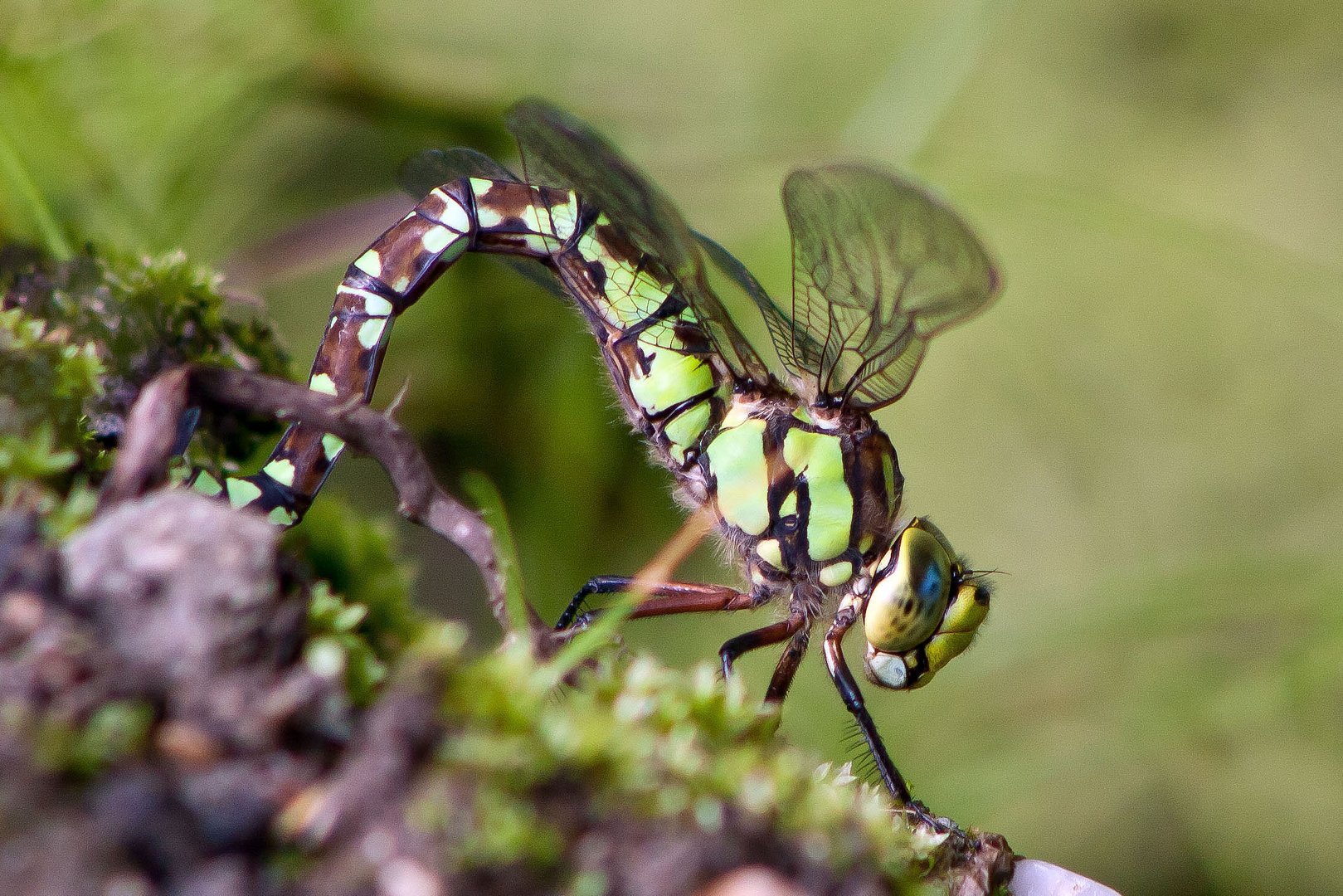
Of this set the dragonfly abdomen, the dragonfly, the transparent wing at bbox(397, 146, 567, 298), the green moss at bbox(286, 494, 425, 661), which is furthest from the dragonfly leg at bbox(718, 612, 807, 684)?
the transparent wing at bbox(397, 146, 567, 298)

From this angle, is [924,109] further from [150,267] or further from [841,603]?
[150,267]

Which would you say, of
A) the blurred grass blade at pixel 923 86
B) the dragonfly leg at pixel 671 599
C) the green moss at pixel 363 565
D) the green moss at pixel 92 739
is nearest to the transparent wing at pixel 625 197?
the dragonfly leg at pixel 671 599

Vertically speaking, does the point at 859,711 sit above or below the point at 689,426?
below

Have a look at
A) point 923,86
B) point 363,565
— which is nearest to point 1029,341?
point 923,86

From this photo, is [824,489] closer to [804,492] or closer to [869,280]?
[804,492]

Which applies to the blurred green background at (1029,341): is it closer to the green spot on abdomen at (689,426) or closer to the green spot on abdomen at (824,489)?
the green spot on abdomen at (689,426)

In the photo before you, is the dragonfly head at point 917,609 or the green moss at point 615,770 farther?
the dragonfly head at point 917,609

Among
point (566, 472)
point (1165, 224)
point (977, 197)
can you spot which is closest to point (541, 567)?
point (566, 472)

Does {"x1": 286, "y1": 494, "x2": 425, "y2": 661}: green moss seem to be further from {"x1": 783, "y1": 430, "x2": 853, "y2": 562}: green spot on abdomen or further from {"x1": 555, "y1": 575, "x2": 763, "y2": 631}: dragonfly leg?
{"x1": 783, "y1": 430, "x2": 853, "y2": 562}: green spot on abdomen
